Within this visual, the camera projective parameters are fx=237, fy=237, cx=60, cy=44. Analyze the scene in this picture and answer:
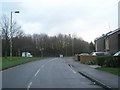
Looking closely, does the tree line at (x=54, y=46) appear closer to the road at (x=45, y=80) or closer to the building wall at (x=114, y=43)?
the building wall at (x=114, y=43)

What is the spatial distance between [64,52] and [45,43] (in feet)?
38.1

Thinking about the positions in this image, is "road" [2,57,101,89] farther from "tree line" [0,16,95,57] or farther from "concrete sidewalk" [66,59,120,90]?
"tree line" [0,16,95,57]

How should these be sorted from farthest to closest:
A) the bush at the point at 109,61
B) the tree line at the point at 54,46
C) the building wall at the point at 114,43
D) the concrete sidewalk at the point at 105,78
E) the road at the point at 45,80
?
the tree line at the point at 54,46, the building wall at the point at 114,43, the bush at the point at 109,61, the road at the point at 45,80, the concrete sidewalk at the point at 105,78

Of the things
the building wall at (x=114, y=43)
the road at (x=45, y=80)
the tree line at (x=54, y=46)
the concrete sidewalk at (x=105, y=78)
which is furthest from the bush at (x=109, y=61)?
the tree line at (x=54, y=46)

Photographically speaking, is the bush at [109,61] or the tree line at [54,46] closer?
the bush at [109,61]

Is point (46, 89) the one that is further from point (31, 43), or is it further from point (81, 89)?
point (31, 43)

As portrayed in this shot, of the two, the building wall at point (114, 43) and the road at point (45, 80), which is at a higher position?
the building wall at point (114, 43)

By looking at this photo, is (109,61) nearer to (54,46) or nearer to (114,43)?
(114,43)

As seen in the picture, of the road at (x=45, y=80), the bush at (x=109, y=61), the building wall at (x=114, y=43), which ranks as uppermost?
the building wall at (x=114, y=43)

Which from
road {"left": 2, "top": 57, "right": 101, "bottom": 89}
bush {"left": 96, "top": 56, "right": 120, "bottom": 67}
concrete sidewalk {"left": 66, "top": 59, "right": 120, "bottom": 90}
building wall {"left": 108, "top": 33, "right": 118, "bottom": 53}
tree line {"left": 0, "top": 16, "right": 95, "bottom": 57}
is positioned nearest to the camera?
concrete sidewalk {"left": 66, "top": 59, "right": 120, "bottom": 90}

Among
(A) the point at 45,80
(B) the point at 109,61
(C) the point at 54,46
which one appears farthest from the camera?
(C) the point at 54,46

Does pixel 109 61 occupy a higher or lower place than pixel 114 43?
lower

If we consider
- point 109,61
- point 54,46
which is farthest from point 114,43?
point 54,46

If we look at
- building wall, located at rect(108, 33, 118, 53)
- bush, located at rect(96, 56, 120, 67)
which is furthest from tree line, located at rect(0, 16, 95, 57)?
bush, located at rect(96, 56, 120, 67)
